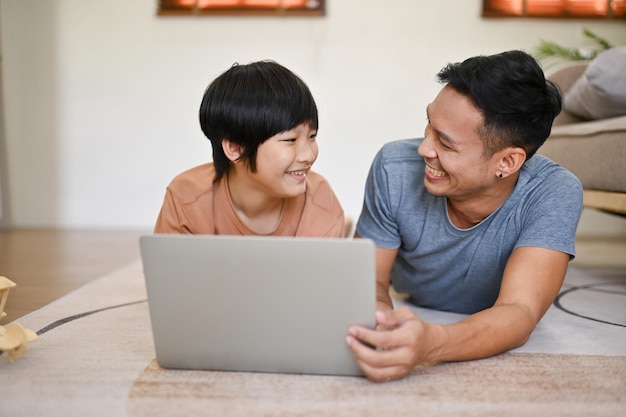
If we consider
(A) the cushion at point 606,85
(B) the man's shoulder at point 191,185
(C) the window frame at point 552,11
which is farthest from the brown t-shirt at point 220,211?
(C) the window frame at point 552,11

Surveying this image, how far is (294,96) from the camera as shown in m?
1.42

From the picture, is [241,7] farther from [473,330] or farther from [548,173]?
[473,330]

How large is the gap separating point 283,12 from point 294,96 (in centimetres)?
212

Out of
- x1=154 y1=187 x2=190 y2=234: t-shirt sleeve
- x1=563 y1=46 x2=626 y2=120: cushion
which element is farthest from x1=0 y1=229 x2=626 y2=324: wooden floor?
x1=563 y1=46 x2=626 y2=120: cushion

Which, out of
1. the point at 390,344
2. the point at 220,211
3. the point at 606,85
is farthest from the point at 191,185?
the point at 606,85

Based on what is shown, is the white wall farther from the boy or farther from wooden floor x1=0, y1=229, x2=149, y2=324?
the boy

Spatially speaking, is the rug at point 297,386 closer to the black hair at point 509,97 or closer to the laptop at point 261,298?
the laptop at point 261,298

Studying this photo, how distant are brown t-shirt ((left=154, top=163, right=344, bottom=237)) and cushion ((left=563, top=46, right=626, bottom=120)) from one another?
3.30ft

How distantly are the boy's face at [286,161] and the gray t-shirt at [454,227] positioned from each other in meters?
0.20

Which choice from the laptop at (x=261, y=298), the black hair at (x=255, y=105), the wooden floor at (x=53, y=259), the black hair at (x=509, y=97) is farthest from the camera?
the wooden floor at (x=53, y=259)

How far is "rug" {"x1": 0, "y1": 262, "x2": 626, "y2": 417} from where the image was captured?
0.95 metres

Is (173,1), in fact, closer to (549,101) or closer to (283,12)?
(283,12)

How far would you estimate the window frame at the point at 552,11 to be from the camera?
3291 mm

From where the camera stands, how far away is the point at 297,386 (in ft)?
3.37
